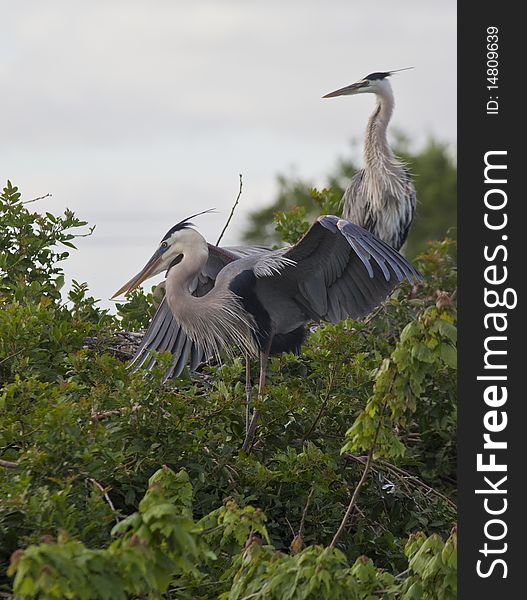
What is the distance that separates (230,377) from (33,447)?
4.32 feet

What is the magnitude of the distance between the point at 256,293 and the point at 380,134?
141 inches

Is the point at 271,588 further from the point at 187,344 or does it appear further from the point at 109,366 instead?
the point at 187,344

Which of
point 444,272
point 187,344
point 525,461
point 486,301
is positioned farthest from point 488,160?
point 444,272

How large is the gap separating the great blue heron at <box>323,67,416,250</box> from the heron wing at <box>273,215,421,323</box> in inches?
107

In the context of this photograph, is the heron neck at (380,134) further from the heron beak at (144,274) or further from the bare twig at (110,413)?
the bare twig at (110,413)

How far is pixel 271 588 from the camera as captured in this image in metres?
3.11

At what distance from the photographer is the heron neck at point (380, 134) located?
8867mm

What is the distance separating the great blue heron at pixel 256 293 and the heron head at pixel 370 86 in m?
3.21

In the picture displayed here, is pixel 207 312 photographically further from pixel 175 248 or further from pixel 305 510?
pixel 305 510

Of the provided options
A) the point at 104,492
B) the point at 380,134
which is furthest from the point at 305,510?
the point at 380,134

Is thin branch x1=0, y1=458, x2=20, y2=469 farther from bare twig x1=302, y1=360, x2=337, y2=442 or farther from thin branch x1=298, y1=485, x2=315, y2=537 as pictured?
bare twig x1=302, y1=360, x2=337, y2=442

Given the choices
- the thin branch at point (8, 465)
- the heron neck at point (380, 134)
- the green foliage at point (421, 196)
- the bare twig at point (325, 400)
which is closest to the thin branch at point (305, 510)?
the bare twig at point (325, 400)

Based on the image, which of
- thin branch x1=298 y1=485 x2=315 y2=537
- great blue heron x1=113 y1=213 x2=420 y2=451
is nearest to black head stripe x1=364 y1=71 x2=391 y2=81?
great blue heron x1=113 y1=213 x2=420 y2=451

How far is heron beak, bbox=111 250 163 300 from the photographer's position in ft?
19.9
